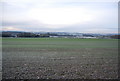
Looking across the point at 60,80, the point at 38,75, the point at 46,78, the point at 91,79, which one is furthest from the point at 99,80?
the point at 38,75

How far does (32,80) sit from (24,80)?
0.74 ft

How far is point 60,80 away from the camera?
4.06 metres

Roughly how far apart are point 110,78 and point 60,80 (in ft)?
5.16

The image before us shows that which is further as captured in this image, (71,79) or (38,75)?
(38,75)

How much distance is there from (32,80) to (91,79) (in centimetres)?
174

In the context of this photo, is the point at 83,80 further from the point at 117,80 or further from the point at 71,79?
the point at 117,80

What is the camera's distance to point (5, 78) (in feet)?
13.9

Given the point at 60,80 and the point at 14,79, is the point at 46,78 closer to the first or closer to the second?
the point at 60,80

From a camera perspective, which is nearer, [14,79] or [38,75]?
[14,79]

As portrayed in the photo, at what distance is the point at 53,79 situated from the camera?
163 inches

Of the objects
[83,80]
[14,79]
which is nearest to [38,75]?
[14,79]

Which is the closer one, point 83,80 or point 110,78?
point 83,80

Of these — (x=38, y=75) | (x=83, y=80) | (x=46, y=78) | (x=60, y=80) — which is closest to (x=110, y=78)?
(x=83, y=80)

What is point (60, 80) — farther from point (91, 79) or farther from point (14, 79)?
point (14, 79)
